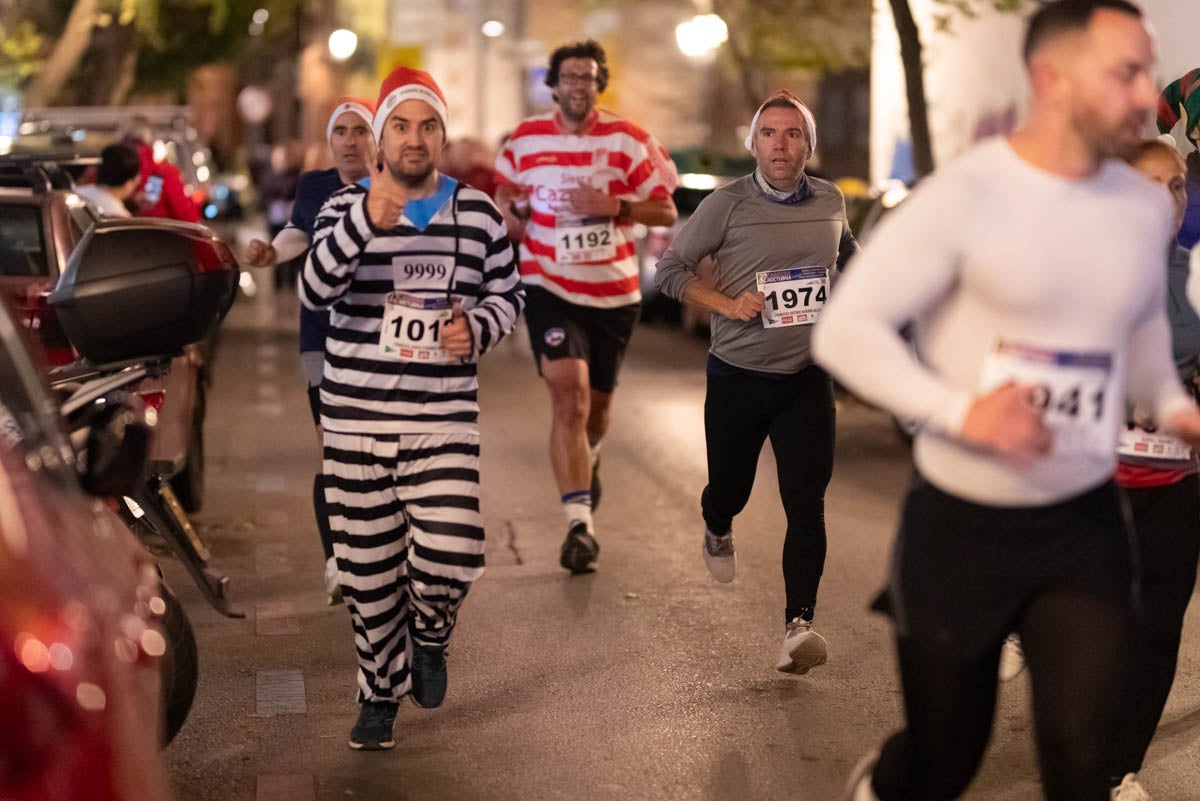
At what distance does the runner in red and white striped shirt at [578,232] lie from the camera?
8875 millimetres

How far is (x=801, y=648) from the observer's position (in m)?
6.78

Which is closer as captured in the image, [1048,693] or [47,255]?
[1048,693]

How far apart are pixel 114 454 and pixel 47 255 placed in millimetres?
4747

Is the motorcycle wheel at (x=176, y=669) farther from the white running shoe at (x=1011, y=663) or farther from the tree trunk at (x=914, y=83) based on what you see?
the tree trunk at (x=914, y=83)

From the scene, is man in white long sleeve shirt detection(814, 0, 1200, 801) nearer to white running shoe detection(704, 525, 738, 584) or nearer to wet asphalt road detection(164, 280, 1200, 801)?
wet asphalt road detection(164, 280, 1200, 801)

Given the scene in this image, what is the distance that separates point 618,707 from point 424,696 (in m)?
0.76

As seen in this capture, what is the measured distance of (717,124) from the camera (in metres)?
42.5

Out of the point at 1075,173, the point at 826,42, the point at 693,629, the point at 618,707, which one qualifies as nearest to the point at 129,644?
the point at 1075,173

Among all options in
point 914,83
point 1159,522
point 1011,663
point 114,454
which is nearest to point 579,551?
point 1011,663

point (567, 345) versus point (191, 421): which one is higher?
point (567, 345)

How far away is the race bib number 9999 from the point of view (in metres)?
3.67

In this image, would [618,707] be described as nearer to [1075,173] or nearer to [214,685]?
[214,685]

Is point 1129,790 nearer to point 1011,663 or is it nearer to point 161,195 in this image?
point 1011,663

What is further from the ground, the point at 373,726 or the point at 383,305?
the point at 383,305
